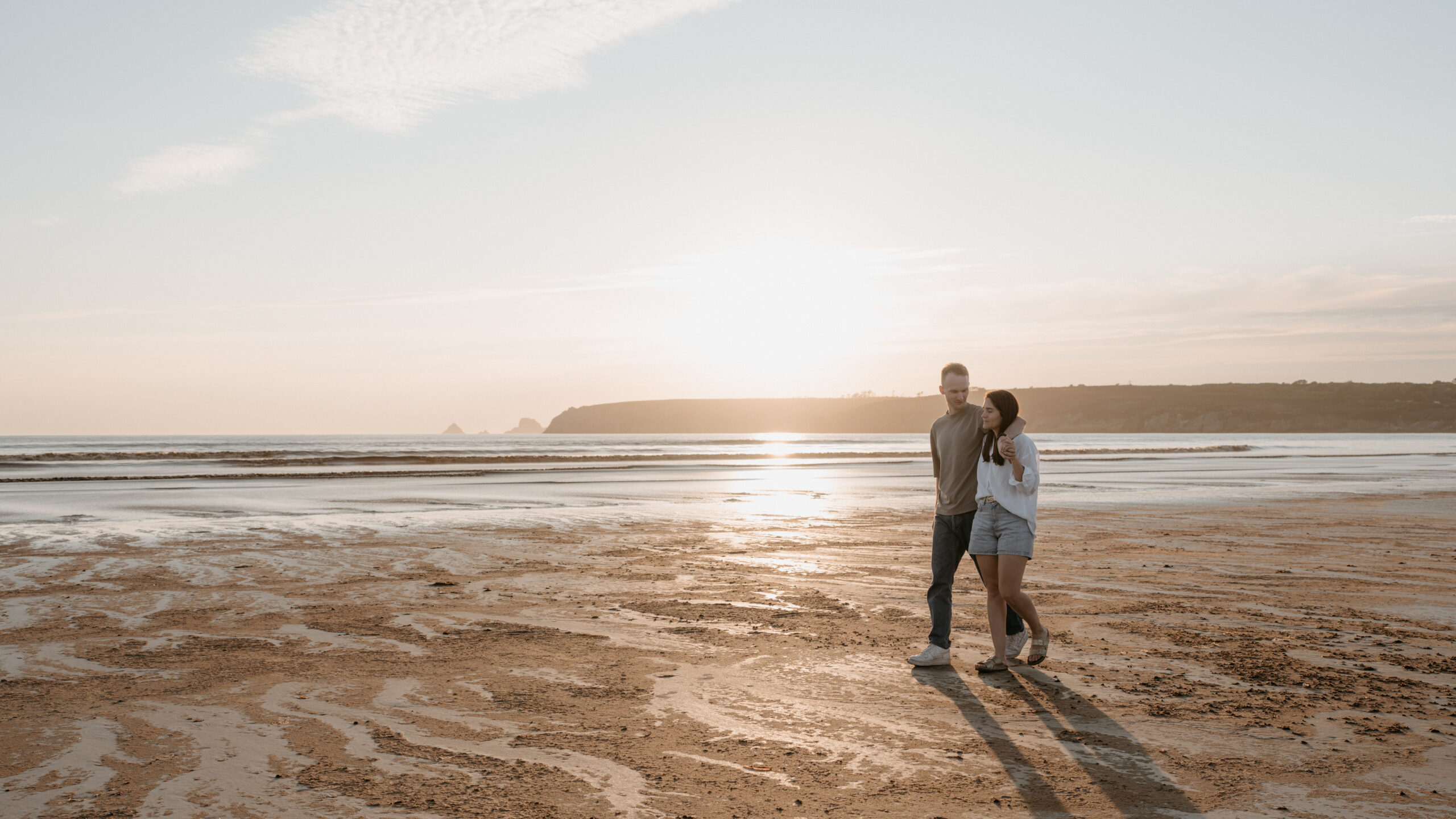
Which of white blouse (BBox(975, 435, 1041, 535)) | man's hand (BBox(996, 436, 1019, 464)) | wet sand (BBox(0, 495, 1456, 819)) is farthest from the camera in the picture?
white blouse (BBox(975, 435, 1041, 535))

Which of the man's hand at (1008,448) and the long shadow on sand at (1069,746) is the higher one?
the man's hand at (1008,448)

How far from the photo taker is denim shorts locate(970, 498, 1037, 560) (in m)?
5.77

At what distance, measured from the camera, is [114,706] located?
513 cm

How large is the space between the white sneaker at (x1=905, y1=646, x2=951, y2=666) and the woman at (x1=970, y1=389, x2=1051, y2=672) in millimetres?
218

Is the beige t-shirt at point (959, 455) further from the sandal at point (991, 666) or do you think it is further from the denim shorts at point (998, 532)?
the sandal at point (991, 666)

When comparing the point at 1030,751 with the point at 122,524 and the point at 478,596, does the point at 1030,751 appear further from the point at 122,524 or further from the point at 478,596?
the point at 122,524

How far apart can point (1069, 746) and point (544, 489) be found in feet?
69.1

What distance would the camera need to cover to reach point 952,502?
6285mm

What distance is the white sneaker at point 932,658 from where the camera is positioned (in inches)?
240

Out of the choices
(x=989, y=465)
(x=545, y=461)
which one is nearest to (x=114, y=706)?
(x=989, y=465)

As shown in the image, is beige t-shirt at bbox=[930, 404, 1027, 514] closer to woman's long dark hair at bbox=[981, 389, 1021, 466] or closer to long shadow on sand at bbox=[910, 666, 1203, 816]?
woman's long dark hair at bbox=[981, 389, 1021, 466]

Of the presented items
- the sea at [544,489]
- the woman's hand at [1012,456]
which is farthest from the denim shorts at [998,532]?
the sea at [544,489]

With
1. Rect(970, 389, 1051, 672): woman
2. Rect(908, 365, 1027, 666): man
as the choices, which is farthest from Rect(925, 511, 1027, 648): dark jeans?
Rect(970, 389, 1051, 672): woman

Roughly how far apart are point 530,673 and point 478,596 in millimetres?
3039
